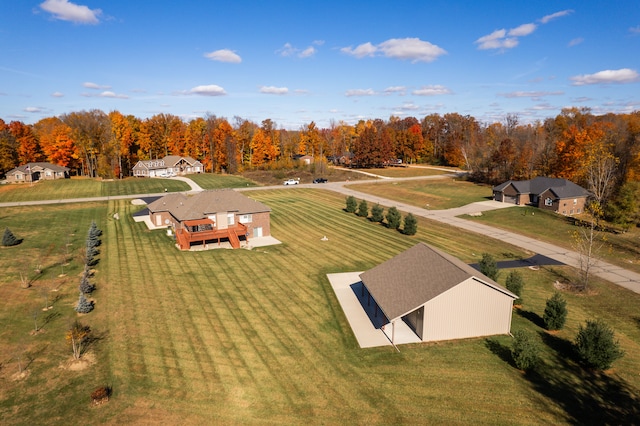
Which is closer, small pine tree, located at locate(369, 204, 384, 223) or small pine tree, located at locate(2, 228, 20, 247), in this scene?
small pine tree, located at locate(2, 228, 20, 247)

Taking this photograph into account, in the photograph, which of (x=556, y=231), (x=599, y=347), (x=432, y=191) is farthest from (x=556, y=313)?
(x=432, y=191)

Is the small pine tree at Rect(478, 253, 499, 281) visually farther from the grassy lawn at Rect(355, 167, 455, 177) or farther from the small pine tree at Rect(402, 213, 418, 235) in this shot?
the grassy lawn at Rect(355, 167, 455, 177)

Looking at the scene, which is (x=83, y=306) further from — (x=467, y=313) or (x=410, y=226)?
(x=410, y=226)

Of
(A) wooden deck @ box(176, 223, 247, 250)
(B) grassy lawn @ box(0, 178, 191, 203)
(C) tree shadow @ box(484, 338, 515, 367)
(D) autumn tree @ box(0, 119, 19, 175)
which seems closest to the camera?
(C) tree shadow @ box(484, 338, 515, 367)

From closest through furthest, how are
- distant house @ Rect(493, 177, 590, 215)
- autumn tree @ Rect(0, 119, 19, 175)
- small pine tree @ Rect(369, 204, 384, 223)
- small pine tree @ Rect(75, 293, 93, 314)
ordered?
small pine tree @ Rect(75, 293, 93, 314), small pine tree @ Rect(369, 204, 384, 223), distant house @ Rect(493, 177, 590, 215), autumn tree @ Rect(0, 119, 19, 175)

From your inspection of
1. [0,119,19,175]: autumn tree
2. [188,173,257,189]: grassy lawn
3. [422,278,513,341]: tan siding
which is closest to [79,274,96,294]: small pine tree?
[422,278,513,341]: tan siding

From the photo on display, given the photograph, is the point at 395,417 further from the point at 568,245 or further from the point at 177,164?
the point at 177,164

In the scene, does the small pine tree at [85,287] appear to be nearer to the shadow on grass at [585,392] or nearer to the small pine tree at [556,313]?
the shadow on grass at [585,392]

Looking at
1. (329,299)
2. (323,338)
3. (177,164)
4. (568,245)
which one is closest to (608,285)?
(568,245)
